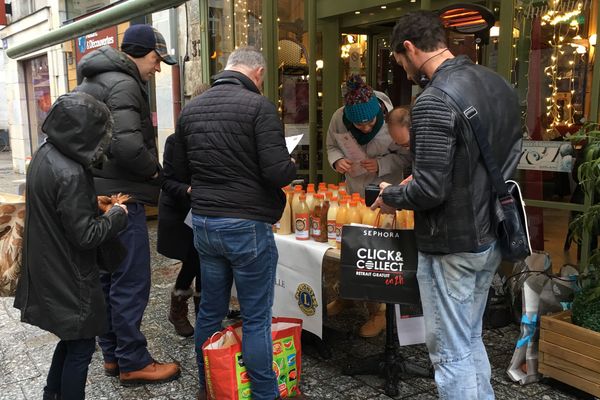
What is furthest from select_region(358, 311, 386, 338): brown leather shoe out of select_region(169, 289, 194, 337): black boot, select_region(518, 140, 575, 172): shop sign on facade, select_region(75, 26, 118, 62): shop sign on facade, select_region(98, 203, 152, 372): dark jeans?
select_region(75, 26, 118, 62): shop sign on facade

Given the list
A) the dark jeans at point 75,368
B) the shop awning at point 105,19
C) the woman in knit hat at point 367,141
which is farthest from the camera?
the shop awning at point 105,19

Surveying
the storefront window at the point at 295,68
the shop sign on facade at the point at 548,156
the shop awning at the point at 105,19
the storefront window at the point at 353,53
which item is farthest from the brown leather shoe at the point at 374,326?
the storefront window at the point at 353,53

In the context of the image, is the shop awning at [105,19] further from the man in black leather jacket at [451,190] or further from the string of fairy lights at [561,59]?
the string of fairy lights at [561,59]

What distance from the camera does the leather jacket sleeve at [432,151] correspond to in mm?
2150

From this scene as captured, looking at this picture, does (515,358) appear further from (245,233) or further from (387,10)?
(387,10)

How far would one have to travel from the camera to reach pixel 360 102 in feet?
12.1

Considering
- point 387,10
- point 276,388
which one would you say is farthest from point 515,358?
point 387,10

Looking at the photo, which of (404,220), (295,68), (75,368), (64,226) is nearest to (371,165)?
(404,220)

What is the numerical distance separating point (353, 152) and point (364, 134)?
17cm

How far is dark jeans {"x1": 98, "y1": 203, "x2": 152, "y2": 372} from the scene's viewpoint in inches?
126

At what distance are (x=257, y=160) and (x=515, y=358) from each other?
2012mm

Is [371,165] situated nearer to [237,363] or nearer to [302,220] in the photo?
[302,220]

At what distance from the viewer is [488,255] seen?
233 cm

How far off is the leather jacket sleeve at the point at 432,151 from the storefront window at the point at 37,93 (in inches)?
555
